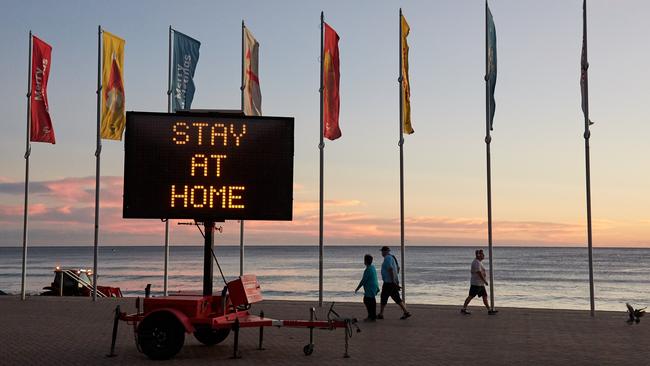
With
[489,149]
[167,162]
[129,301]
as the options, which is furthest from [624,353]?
[129,301]

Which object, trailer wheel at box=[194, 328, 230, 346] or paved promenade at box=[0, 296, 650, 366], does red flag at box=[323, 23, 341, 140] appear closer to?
paved promenade at box=[0, 296, 650, 366]

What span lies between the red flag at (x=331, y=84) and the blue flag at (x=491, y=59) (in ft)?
14.7

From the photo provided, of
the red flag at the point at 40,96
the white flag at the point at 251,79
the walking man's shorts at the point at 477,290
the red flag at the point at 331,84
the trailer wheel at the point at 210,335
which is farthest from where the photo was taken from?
the white flag at the point at 251,79

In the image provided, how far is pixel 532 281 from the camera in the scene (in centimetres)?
7356

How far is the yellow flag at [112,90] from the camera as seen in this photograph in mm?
25750

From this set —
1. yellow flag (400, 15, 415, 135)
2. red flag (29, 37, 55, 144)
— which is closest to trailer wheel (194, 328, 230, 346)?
yellow flag (400, 15, 415, 135)

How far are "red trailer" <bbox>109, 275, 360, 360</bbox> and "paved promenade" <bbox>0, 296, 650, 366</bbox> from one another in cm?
28

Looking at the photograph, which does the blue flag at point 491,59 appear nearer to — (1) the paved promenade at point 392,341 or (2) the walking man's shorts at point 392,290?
(1) the paved promenade at point 392,341

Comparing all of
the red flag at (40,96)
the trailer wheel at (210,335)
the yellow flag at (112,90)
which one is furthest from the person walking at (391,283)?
the red flag at (40,96)

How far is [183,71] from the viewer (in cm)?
2714

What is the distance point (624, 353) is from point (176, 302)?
7.70 meters

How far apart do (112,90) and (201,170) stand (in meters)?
11.7

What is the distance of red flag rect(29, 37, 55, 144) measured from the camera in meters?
26.2

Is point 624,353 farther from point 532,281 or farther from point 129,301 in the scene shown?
point 532,281
